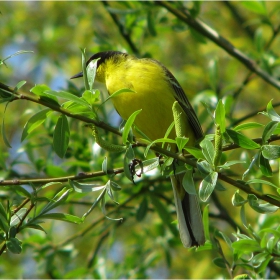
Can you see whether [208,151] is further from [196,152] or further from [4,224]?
[4,224]

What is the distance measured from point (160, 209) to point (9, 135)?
11.0ft

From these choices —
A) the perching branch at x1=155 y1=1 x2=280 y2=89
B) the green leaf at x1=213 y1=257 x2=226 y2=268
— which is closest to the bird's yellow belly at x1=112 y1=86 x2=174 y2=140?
the perching branch at x1=155 y1=1 x2=280 y2=89

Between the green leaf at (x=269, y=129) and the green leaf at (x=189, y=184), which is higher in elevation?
the green leaf at (x=269, y=129)

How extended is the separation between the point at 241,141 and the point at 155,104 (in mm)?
1695

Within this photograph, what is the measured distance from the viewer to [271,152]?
223 centimetres

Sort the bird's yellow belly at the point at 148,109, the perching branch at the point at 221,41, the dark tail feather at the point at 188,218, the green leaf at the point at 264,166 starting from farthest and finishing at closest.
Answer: the perching branch at the point at 221,41 < the bird's yellow belly at the point at 148,109 < the dark tail feather at the point at 188,218 < the green leaf at the point at 264,166

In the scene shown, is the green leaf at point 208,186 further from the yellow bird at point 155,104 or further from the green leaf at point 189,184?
the yellow bird at point 155,104

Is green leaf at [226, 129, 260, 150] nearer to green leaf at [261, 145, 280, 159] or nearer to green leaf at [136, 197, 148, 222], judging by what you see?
green leaf at [261, 145, 280, 159]

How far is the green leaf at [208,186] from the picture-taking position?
2145 mm

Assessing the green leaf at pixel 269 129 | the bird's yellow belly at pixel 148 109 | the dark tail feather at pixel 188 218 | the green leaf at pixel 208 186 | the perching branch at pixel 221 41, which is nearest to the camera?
the green leaf at pixel 208 186

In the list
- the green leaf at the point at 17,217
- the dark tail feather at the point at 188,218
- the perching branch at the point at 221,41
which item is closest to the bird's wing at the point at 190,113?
the dark tail feather at the point at 188,218

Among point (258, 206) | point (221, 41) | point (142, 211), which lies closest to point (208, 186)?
point (258, 206)

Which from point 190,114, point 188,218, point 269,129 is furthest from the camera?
point 190,114

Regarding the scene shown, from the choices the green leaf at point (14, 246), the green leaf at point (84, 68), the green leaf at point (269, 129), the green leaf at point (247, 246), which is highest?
the green leaf at point (84, 68)
